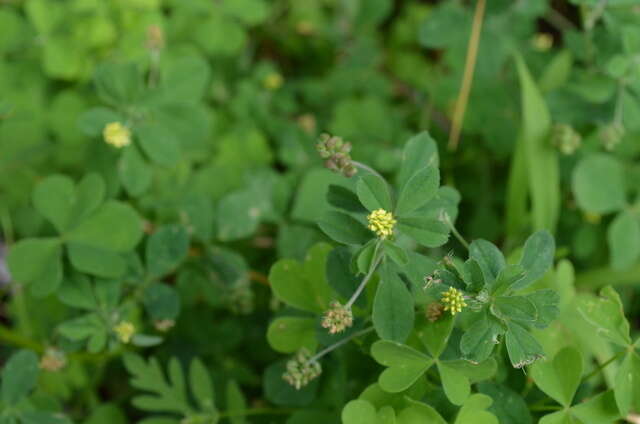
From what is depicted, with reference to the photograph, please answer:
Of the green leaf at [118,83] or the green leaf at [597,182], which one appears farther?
the green leaf at [597,182]

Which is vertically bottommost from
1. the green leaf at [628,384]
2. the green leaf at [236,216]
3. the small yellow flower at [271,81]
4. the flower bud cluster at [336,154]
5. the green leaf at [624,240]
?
the green leaf at [624,240]

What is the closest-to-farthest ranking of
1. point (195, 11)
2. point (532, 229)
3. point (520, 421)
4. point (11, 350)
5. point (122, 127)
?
point (520, 421)
point (122, 127)
point (532, 229)
point (11, 350)
point (195, 11)

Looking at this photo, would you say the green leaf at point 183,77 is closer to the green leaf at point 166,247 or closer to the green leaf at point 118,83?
the green leaf at point 118,83

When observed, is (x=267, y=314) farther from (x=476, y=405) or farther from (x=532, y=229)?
(x=476, y=405)

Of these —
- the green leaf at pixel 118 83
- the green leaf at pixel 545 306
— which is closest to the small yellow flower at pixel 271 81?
the green leaf at pixel 118 83

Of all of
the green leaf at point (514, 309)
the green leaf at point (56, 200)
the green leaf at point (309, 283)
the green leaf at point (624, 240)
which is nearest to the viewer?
the green leaf at point (514, 309)

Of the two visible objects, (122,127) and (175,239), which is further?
(122,127)

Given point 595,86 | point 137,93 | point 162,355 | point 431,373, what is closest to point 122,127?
point 137,93

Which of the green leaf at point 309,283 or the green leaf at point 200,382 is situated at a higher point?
the green leaf at point 309,283
